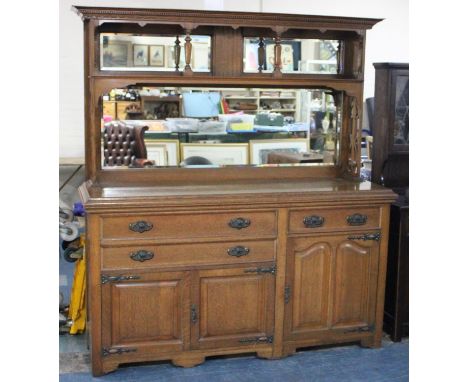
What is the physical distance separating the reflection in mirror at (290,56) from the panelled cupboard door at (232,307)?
1.14 m

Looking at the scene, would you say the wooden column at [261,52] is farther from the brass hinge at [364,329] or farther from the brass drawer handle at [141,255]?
the brass hinge at [364,329]

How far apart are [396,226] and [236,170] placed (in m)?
0.98

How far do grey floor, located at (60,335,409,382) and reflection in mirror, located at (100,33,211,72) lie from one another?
62.4 inches

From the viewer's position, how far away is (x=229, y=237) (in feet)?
9.86

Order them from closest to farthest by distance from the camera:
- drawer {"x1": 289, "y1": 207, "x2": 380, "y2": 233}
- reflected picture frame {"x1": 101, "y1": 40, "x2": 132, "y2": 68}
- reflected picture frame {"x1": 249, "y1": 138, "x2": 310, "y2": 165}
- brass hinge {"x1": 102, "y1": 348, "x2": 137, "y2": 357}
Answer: brass hinge {"x1": 102, "y1": 348, "x2": 137, "y2": 357}, drawer {"x1": 289, "y1": 207, "x2": 380, "y2": 233}, reflected picture frame {"x1": 101, "y1": 40, "x2": 132, "y2": 68}, reflected picture frame {"x1": 249, "y1": 138, "x2": 310, "y2": 165}

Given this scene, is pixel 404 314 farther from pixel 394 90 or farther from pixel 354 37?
pixel 354 37

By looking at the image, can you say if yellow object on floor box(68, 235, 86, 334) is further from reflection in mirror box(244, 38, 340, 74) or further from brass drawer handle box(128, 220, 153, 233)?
reflection in mirror box(244, 38, 340, 74)

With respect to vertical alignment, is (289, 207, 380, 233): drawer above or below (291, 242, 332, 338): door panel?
above

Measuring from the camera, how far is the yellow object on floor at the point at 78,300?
336 cm

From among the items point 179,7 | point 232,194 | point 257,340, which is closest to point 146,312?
point 257,340

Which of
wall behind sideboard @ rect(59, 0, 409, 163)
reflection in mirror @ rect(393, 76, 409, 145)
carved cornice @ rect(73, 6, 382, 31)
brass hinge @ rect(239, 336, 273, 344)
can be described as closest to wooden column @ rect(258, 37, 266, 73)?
carved cornice @ rect(73, 6, 382, 31)

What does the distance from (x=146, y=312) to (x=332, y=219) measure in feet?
3.54

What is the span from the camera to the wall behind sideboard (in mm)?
8047
